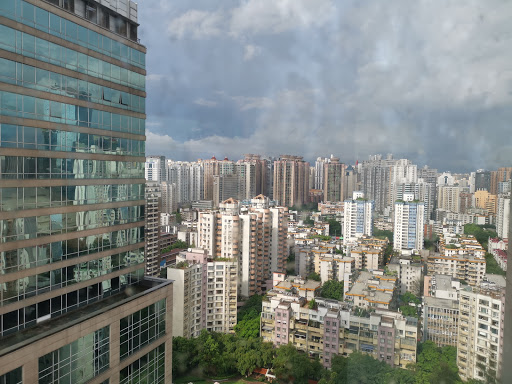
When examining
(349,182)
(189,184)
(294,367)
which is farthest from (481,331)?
(189,184)

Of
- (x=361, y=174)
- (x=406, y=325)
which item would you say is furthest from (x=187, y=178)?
(x=406, y=325)

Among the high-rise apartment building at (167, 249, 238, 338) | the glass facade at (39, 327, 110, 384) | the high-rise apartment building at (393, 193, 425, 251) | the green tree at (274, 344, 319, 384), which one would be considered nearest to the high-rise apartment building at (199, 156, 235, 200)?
the high-rise apartment building at (167, 249, 238, 338)

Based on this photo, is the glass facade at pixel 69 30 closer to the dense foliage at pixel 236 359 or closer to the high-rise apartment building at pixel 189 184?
the dense foliage at pixel 236 359

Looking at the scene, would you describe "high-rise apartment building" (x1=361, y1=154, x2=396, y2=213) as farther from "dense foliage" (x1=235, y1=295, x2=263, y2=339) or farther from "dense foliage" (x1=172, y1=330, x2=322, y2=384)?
"dense foliage" (x1=235, y1=295, x2=263, y2=339)

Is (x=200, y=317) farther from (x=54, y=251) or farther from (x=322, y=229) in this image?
(x=322, y=229)

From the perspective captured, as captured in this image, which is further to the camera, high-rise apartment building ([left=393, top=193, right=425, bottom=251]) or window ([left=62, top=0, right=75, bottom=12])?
high-rise apartment building ([left=393, top=193, right=425, bottom=251])

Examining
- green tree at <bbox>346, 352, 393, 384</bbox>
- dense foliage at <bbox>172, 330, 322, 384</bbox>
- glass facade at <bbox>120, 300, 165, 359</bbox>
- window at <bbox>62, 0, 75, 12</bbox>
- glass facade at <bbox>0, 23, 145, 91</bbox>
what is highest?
window at <bbox>62, 0, 75, 12</bbox>

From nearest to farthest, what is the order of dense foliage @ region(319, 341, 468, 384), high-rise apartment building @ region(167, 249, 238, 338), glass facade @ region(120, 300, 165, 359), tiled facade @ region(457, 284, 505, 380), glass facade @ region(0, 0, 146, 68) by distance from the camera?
tiled facade @ region(457, 284, 505, 380) < glass facade @ region(0, 0, 146, 68) < dense foliage @ region(319, 341, 468, 384) < glass facade @ region(120, 300, 165, 359) < high-rise apartment building @ region(167, 249, 238, 338)
